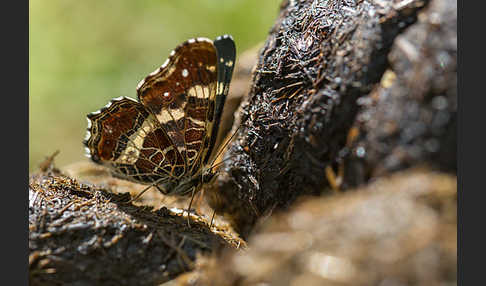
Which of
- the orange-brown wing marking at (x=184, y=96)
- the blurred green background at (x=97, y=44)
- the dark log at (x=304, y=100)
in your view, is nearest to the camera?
the dark log at (x=304, y=100)

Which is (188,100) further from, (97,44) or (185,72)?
(97,44)

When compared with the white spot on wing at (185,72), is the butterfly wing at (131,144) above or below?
below

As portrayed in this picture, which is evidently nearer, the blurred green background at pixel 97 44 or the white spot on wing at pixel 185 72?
the white spot on wing at pixel 185 72

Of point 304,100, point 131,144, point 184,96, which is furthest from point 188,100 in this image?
point 304,100

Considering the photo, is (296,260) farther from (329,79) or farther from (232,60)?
(232,60)

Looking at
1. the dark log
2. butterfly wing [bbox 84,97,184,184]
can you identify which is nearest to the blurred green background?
butterfly wing [bbox 84,97,184,184]

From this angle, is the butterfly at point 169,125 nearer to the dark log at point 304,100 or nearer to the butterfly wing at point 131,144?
the butterfly wing at point 131,144

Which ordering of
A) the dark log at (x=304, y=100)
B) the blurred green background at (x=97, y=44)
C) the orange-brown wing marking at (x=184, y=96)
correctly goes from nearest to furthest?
the dark log at (x=304, y=100), the orange-brown wing marking at (x=184, y=96), the blurred green background at (x=97, y=44)

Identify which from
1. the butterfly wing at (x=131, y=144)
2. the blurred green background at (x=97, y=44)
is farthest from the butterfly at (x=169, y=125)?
the blurred green background at (x=97, y=44)

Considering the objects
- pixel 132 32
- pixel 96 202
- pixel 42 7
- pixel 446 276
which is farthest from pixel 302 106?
pixel 42 7
